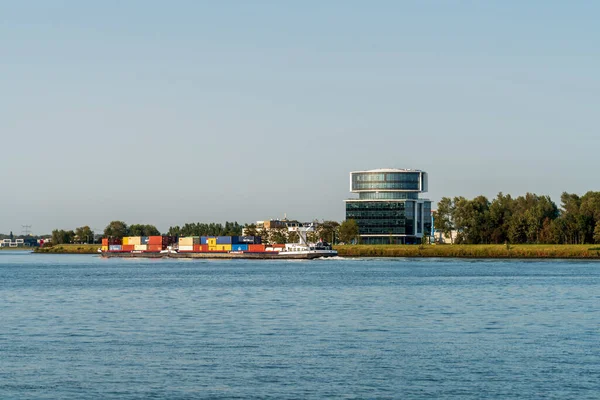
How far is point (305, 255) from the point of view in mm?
193000

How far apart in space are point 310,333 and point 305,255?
147 m

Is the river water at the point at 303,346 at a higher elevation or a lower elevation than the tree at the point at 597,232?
lower

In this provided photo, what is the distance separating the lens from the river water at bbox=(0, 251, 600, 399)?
103 ft

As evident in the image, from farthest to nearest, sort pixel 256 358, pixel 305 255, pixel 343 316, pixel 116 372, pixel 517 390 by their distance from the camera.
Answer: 1. pixel 305 255
2. pixel 343 316
3. pixel 256 358
4. pixel 116 372
5. pixel 517 390

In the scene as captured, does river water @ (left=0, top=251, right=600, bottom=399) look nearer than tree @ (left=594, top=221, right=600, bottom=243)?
Yes

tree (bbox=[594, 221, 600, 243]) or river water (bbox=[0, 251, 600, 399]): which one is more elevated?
tree (bbox=[594, 221, 600, 243])

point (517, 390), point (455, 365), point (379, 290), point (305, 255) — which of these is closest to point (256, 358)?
point (455, 365)

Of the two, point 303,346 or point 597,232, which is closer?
point 303,346

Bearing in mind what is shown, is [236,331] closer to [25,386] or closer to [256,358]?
[256,358]

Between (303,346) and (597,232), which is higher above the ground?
(597,232)

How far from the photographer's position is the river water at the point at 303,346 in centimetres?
3138

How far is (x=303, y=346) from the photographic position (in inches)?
1607

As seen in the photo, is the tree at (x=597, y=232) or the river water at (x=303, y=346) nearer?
the river water at (x=303, y=346)

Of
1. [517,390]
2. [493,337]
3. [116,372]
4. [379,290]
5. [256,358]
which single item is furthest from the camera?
[379,290]
